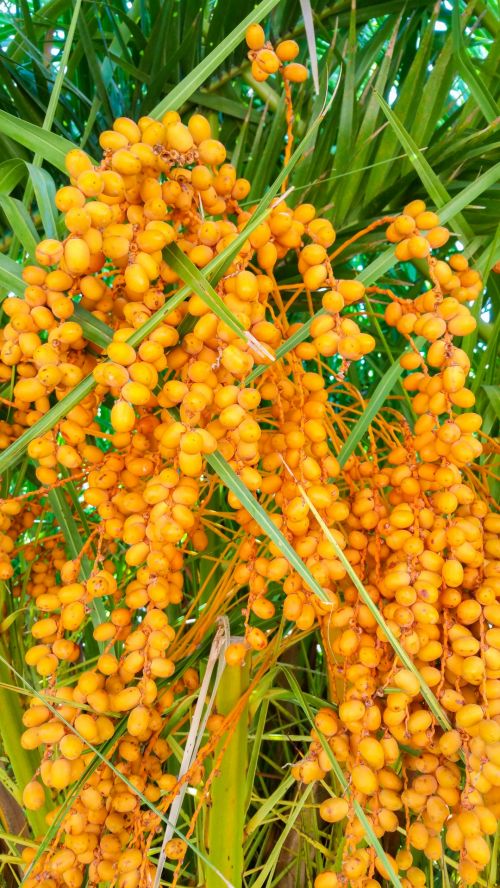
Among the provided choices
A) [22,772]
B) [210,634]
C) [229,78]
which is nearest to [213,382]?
[210,634]

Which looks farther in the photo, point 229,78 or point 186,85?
point 229,78

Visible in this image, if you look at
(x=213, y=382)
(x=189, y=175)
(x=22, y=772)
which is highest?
(x=189, y=175)

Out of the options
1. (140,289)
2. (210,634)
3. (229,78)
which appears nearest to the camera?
(140,289)

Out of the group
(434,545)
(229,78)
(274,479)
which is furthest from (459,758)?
(229,78)

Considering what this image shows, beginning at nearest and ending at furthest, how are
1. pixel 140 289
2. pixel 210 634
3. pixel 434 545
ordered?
pixel 140 289 → pixel 434 545 → pixel 210 634

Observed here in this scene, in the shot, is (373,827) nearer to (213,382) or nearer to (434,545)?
(434,545)

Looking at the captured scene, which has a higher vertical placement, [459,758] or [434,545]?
[434,545]

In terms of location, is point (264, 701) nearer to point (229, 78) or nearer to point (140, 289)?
point (140, 289)
